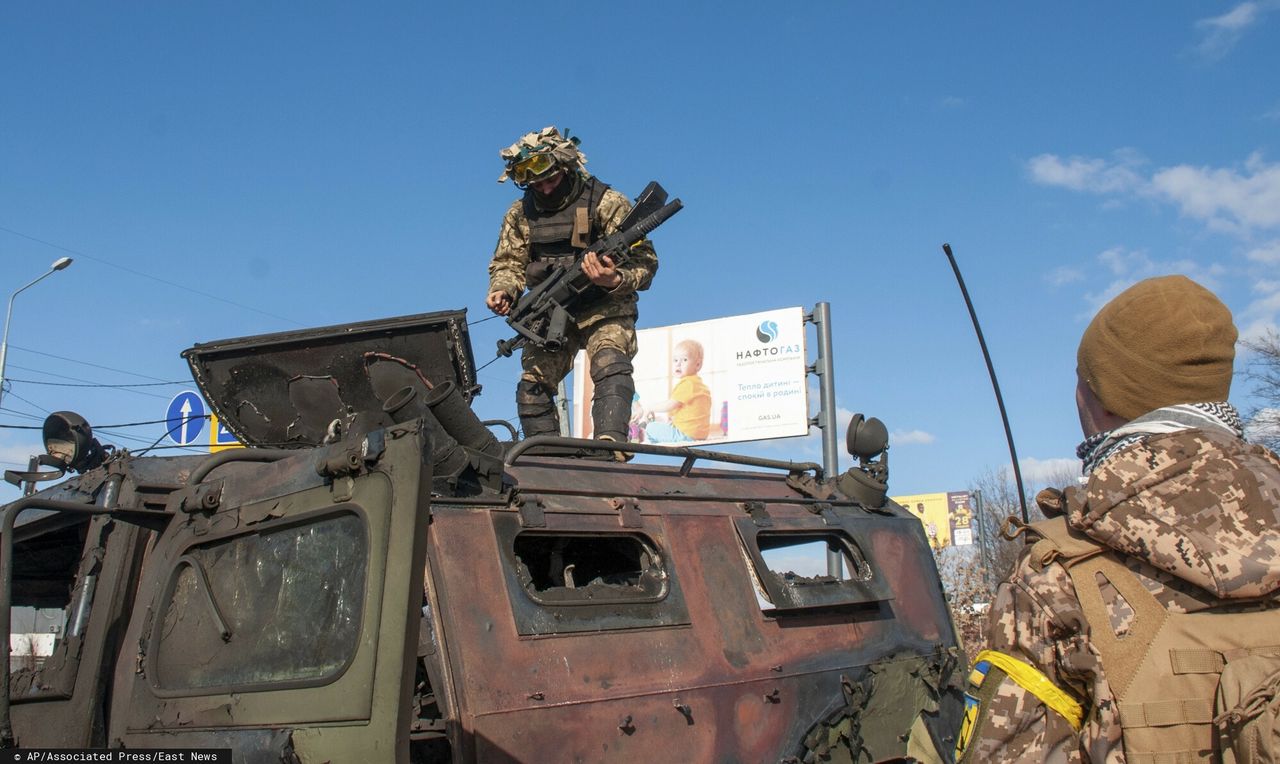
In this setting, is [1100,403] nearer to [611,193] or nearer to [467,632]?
[467,632]

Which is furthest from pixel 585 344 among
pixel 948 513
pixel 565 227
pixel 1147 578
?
pixel 948 513

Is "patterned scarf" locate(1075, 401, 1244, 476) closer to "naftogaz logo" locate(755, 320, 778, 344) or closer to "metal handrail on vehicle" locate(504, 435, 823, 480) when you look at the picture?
"metal handrail on vehicle" locate(504, 435, 823, 480)

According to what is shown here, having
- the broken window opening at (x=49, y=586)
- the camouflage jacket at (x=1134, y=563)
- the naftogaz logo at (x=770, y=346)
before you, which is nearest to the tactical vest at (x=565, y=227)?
the broken window opening at (x=49, y=586)

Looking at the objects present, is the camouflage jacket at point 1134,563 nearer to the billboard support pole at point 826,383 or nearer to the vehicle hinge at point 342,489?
the vehicle hinge at point 342,489

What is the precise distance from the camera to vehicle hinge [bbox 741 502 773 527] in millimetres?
5129

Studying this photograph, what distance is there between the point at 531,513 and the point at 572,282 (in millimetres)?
2624

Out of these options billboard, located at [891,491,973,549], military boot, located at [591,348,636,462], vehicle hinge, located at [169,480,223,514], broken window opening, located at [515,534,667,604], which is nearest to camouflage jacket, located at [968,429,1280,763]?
broken window opening, located at [515,534,667,604]

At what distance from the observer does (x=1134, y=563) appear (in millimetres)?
2125

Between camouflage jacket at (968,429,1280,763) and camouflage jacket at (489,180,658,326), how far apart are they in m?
4.67

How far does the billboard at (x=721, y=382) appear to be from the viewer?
14602 millimetres

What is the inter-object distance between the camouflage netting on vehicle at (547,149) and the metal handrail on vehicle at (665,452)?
7.29 ft

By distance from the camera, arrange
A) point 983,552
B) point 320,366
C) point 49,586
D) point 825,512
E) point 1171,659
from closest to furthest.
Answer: point 1171,659 < point 320,366 < point 825,512 < point 49,586 < point 983,552

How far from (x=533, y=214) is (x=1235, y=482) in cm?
536

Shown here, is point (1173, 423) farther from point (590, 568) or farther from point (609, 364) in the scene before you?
point (609, 364)
